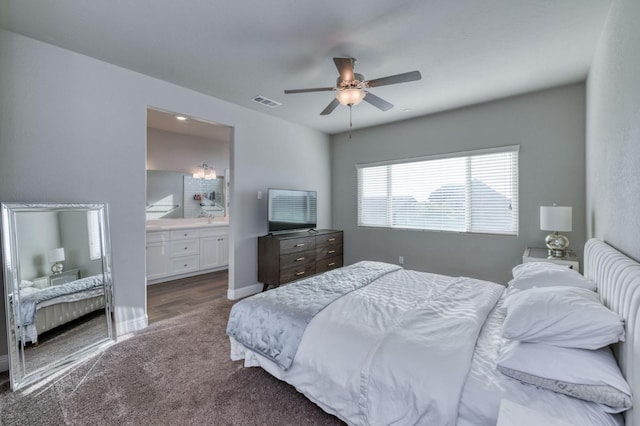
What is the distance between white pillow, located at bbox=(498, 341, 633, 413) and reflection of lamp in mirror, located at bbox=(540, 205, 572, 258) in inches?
84.3

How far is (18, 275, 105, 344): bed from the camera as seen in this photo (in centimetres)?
220

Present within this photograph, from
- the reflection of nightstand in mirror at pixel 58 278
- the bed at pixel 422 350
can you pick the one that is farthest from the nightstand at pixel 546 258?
the reflection of nightstand in mirror at pixel 58 278

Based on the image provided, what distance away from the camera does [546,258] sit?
10.0ft

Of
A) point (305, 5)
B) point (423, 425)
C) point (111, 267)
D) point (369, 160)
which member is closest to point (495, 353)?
point (423, 425)

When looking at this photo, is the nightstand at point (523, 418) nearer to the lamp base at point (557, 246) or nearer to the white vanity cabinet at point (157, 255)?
the lamp base at point (557, 246)

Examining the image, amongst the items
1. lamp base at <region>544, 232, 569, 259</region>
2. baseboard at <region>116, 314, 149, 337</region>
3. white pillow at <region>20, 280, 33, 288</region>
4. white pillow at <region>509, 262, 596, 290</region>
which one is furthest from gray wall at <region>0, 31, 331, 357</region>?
lamp base at <region>544, 232, 569, 259</region>

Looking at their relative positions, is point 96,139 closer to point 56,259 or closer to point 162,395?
point 56,259

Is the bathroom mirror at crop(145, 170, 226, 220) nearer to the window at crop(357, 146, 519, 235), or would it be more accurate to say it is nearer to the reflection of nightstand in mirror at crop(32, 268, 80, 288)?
the reflection of nightstand in mirror at crop(32, 268, 80, 288)

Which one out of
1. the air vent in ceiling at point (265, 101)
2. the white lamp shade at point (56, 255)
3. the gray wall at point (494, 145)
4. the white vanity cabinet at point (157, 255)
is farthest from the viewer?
the white vanity cabinet at point (157, 255)

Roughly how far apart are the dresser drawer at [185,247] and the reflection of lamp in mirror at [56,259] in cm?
250

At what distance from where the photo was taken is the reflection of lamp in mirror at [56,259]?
2.40 metres

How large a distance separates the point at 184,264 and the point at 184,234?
543mm

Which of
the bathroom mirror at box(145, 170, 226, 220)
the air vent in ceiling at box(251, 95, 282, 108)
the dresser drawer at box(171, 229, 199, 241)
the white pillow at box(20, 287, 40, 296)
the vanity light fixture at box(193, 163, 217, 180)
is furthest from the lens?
the vanity light fixture at box(193, 163, 217, 180)

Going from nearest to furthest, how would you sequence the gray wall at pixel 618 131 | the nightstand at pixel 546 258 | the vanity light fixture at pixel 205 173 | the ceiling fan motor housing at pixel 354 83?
the gray wall at pixel 618 131, the ceiling fan motor housing at pixel 354 83, the nightstand at pixel 546 258, the vanity light fixture at pixel 205 173
